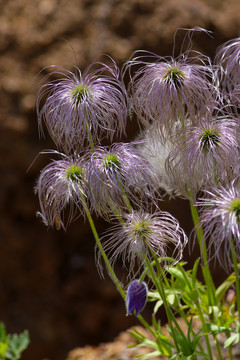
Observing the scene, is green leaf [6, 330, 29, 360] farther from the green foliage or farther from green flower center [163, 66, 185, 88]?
green flower center [163, 66, 185, 88]

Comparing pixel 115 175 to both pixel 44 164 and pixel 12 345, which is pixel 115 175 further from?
pixel 44 164

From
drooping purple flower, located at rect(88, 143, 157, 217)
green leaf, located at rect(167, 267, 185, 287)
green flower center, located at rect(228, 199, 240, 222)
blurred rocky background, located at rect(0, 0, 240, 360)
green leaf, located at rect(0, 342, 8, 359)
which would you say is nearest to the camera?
green flower center, located at rect(228, 199, 240, 222)

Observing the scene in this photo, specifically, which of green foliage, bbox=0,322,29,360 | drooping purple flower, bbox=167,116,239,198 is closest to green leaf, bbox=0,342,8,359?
green foliage, bbox=0,322,29,360

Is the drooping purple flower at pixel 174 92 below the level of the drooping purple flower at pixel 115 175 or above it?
above

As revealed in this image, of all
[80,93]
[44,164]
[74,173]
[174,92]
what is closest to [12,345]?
[44,164]

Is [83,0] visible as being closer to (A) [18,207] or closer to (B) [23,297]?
(A) [18,207]

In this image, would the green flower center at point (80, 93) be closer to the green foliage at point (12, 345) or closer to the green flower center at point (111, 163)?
the green flower center at point (111, 163)

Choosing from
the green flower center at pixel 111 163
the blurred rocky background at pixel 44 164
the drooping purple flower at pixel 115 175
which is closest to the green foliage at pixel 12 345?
the blurred rocky background at pixel 44 164
